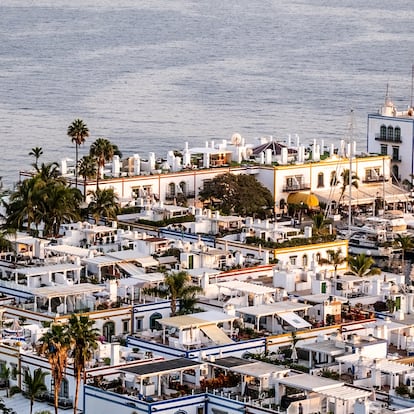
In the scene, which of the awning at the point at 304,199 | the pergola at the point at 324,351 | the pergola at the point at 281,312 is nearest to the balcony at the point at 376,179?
the awning at the point at 304,199

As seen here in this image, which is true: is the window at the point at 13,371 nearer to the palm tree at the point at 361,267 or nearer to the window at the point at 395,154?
the palm tree at the point at 361,267

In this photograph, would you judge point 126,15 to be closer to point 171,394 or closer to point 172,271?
point 172,271

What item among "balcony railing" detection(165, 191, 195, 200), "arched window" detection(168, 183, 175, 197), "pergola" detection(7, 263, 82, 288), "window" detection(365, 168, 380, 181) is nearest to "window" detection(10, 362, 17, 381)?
"pergola" detection(7, 263, 82, 288)

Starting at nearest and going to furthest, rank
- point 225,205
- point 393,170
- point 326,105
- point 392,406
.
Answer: point 392,406 → point 225,205 → point 393,170 → point 326,105

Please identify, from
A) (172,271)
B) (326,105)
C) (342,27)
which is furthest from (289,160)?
(342,27)

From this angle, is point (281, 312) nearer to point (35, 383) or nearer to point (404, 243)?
point (35, 383)

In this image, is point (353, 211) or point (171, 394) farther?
point (353, 211)
